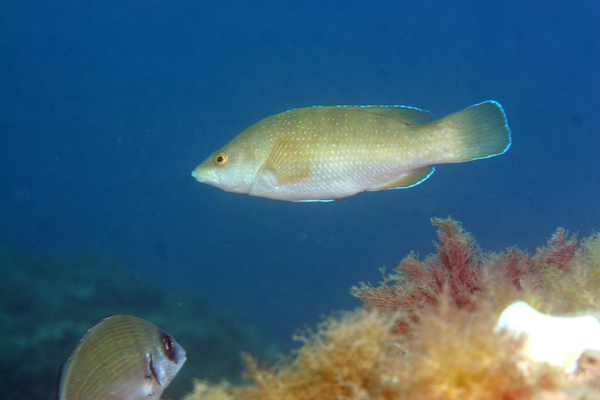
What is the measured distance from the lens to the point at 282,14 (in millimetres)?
65188

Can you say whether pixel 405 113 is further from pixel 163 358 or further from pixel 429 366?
pixel 163 358

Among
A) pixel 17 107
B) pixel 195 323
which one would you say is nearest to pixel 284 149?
pixel 195 323

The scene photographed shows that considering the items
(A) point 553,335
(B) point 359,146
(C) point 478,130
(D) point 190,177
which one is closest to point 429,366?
(A) point 553,335

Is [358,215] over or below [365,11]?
below

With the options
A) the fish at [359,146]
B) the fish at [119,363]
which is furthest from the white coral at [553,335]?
the fish at [119,363]

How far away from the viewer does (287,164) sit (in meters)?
3.88

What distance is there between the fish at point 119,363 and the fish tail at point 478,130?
128 inches

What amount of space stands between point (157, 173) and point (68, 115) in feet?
115

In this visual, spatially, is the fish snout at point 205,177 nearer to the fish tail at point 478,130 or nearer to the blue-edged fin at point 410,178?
the blue-edged fin at point 410,178

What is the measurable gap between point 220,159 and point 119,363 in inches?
94.5

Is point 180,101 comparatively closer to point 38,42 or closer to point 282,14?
point 282,14

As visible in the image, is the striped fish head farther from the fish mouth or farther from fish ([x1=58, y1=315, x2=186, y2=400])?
the fish mouth

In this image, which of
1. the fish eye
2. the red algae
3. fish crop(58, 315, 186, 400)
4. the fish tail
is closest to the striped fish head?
fish crop(58, 315, 186, 400)

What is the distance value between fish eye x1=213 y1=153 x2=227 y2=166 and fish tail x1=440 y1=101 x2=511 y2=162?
249 centimetres
